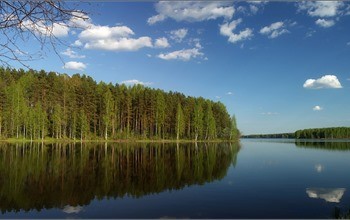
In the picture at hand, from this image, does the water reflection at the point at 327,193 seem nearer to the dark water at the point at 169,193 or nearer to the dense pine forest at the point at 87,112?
the dark water at the point at 169,193

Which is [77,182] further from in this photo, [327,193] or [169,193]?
[327,193]

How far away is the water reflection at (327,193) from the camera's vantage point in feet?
52.7

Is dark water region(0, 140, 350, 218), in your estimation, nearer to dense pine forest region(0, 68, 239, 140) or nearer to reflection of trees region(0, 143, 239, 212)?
reflection of trees region(0, 143, 239, 212)

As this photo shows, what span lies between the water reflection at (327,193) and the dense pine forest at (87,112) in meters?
74.6

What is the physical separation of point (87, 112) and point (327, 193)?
3432 inches

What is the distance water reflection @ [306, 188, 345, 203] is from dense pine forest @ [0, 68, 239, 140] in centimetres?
7460

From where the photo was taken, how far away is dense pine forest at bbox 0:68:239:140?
269 ft

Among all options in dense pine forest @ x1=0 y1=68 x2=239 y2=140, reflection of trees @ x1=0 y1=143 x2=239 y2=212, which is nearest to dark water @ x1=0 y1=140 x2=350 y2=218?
reflection of trees @ x1=0 y1=143 x2=239 y2=212

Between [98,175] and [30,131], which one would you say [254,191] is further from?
[30,131]

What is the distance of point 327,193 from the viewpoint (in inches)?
686

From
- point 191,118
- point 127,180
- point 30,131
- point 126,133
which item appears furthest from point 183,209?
point 191,118

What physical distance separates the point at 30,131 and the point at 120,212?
249 ft

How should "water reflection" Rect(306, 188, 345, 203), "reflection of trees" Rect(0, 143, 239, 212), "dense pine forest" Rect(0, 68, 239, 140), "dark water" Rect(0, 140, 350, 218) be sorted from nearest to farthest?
1. "dark water" Rect(0, 140, 350, 218)
2. "reflection of trees" Rect(0, 143, 239, 212)
3. "water reflection" Rect(306, 188, 345, 203)
4. "dense pine forest" Rect(0, 68, 239, 140)

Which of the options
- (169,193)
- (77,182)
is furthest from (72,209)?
(77,182)
